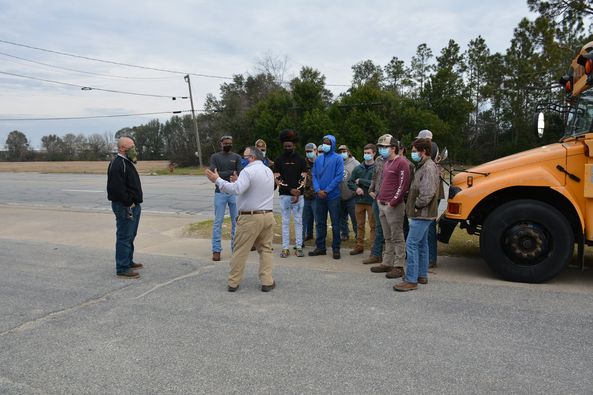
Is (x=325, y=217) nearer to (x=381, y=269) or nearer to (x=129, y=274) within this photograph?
(x=381, y=269)

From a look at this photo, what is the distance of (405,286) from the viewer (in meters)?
5.39

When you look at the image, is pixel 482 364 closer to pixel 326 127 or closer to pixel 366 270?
pixel 366 270

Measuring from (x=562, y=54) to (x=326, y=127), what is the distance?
16305 mm

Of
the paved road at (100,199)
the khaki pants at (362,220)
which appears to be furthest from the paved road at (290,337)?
the paved road at (100,199)

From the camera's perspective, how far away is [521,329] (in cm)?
419

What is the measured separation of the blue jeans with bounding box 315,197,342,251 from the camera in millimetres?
7117

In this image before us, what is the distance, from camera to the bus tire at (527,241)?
534 cm

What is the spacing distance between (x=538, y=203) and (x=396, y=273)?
1897 millimetres

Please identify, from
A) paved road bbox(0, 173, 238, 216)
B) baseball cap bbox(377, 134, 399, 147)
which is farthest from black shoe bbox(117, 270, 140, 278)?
paved road bbox(0, 173, 238, 216)

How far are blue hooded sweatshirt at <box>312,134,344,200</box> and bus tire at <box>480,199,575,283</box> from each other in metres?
2.31

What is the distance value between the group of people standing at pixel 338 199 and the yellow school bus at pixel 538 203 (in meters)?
0.64

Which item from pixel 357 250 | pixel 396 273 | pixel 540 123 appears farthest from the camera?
pixel 357 250

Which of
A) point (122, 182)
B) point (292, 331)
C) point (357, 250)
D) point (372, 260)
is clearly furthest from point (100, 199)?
point (292, 331)

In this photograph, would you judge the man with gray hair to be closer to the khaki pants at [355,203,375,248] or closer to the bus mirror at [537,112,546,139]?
the khaki pants at [355,203,375,248]
